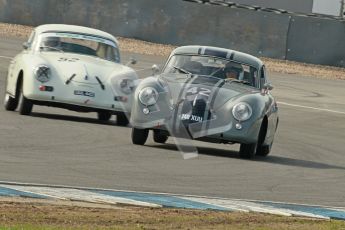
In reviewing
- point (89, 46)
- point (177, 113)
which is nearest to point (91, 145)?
point (177, 113)

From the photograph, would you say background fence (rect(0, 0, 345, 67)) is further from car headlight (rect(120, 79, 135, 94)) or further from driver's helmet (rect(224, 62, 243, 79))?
driver's helmet (rect(224, 62, 243, 79))

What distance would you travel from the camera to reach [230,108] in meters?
14.6

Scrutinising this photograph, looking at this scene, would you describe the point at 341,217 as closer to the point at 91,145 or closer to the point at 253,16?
the point at 91,145

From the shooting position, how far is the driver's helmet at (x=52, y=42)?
18016mm

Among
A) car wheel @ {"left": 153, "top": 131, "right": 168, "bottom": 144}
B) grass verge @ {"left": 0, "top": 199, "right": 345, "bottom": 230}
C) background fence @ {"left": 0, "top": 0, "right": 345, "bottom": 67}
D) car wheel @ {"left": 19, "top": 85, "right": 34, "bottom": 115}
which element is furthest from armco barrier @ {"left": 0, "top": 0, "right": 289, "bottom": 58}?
grass verge @ {"left": 0, "top": 199, "right": 345, "bottom": 230}

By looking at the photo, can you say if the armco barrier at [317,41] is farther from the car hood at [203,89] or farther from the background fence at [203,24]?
the car hood at [203,89]

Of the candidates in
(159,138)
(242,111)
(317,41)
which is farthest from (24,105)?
(317,41)

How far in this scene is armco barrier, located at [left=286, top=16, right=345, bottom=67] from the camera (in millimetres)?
32656

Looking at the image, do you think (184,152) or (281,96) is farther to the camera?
(281,96)

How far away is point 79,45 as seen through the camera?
1816 cm

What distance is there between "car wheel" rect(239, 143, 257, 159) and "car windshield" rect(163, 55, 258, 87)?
3.88 feet

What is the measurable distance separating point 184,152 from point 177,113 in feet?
1.94

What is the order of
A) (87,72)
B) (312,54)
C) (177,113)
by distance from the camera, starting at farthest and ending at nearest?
(312,54)
(87,72)
(177,113)

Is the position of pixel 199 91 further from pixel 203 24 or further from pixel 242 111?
pixel 203 24
